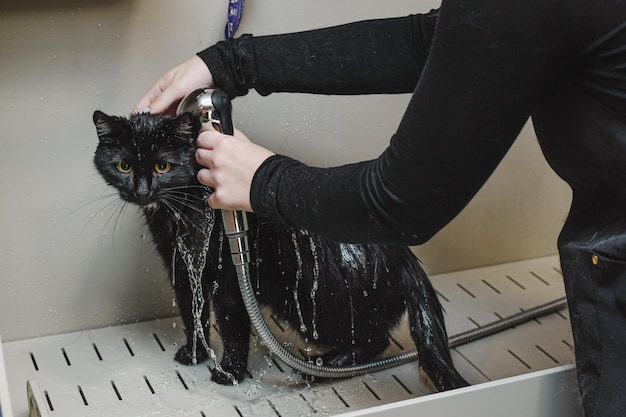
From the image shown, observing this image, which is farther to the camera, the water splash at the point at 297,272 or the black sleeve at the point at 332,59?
the water splash at the point at 297,272

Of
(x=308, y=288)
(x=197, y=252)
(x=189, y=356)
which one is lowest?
(x=189, y=356)

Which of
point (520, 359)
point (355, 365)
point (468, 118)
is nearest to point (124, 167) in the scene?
point (355, 365)

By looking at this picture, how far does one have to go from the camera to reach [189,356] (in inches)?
64.4

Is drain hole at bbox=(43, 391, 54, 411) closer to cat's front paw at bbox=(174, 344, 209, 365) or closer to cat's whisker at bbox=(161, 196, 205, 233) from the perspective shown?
cat's front paw at bbox=(174, 344, 209, 365)

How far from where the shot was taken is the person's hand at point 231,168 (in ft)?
3.67

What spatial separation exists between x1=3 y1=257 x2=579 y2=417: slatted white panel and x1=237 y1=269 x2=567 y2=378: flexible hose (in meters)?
0.02

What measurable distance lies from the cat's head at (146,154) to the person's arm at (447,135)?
328 millimetres

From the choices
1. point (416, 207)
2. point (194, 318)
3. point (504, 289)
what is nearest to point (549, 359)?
point (504, 289)

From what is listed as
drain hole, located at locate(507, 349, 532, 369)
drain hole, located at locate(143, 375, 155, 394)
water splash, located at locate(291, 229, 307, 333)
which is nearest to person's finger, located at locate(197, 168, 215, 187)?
water splash, located at locate(291, 229, 307, 333)

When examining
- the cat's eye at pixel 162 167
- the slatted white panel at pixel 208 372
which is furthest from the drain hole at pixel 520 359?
the cat's eye at pixel 162 167

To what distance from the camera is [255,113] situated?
1759 millimetres

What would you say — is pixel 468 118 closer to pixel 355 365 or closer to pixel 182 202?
pixel 182 202

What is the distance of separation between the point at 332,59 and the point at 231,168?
321mm

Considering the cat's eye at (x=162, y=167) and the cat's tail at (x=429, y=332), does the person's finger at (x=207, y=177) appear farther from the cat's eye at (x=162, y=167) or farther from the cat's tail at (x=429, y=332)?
the cat's tail at (x=429, y=332)
